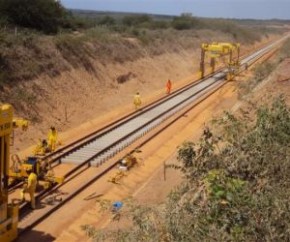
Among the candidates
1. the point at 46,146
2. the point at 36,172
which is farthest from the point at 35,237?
the point at 46,146

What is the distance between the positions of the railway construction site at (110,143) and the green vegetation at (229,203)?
0.16 feet

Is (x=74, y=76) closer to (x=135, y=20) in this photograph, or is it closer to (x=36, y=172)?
(x=36, y=172)

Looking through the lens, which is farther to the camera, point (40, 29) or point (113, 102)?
point (40, 29)

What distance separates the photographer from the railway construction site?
10.5 metres

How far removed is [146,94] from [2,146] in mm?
25950

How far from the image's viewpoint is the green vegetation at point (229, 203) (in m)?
5.96

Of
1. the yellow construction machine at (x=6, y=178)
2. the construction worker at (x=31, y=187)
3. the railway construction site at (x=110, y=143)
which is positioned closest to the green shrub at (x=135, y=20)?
the railway construction site at (x=110, y=143)

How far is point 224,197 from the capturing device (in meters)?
6.34

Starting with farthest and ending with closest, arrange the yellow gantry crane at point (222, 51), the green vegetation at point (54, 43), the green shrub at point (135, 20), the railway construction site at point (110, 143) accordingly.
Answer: the green shrub at point (135, 20)
the yellow gantry crane at point (222, 51)
the green vegetation at point (54, 43)
the railway construction site at point (110, 143)

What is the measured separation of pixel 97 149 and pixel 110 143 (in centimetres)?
99

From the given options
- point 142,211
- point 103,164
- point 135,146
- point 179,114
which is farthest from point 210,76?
point 142,211

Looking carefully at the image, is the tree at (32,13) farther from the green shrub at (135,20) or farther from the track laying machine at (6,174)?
the green shrub at (135,20)

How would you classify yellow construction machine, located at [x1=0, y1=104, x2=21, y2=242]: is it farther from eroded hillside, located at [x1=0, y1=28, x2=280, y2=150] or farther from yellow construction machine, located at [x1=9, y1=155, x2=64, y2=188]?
eroded hillside, located at [x1=0, y1=28, x2=280, y2=150]

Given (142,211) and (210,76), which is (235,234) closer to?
(142,211)
